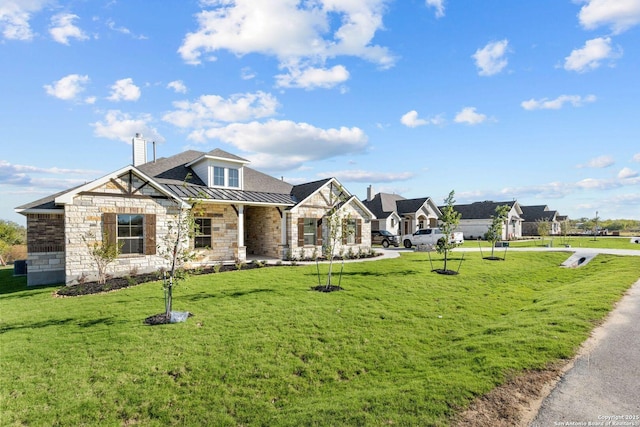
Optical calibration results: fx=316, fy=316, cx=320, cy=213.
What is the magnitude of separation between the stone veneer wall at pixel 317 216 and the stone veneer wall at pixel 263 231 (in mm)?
750

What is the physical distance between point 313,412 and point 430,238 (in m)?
24.1

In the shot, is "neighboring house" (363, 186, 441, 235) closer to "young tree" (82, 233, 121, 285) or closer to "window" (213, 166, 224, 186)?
"window" (213, 166, 224, 186)

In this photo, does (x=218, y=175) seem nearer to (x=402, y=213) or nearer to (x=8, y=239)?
(x=8, y=239)

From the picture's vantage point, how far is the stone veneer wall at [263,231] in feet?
64.5

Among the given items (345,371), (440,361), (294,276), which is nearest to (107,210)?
(294,276)

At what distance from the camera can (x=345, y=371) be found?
6.07 meters

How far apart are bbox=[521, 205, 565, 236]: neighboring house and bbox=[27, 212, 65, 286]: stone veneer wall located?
61.6m

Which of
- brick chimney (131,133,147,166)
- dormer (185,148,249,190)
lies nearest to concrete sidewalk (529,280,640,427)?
dormer (185,148,249,190)

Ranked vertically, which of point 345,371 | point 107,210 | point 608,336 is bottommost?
point 345,371

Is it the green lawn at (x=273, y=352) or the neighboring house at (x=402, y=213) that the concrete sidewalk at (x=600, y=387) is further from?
the neighboring house at (x=402, y=213)

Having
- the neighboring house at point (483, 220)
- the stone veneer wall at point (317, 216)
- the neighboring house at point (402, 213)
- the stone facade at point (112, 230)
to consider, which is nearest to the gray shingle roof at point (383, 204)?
the neighboring house at point (402, 213)

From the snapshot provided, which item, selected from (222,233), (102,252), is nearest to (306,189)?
(222,233)

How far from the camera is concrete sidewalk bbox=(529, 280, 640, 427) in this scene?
13.1 feet

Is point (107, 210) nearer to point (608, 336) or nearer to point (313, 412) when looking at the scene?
point (313, 412)
